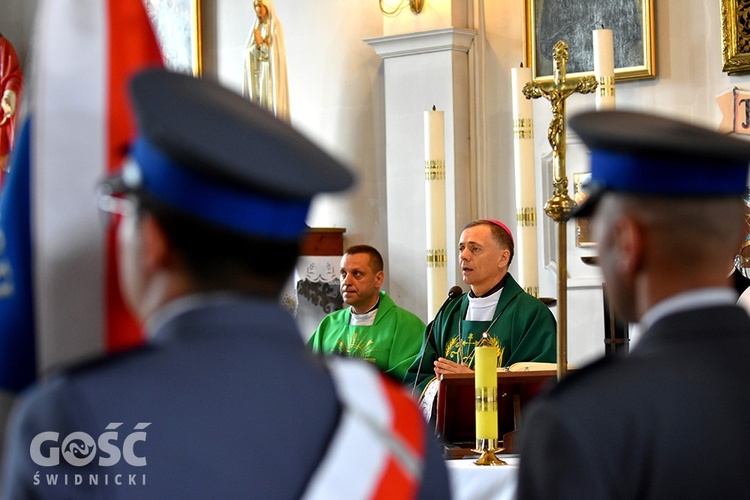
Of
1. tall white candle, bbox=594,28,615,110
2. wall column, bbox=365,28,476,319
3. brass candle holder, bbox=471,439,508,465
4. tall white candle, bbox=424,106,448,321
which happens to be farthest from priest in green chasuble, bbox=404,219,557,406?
wall column, bbox=365,28,476,319

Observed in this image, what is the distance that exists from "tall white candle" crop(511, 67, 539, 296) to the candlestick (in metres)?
2.29

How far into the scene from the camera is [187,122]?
1363mm

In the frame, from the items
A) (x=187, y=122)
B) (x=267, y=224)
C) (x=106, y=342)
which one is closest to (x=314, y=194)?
(x=267, y=224)

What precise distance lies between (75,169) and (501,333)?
4302 millimetres

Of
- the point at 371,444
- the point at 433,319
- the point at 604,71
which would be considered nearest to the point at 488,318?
the point at 433,319

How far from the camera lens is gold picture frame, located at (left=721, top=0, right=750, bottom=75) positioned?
8.05 m

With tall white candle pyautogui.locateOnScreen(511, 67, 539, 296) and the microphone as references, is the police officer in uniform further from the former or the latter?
tall white candle pyautogui.locateOnScreen(511, 67, 539, 296)

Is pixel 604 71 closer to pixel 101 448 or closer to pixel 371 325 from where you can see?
pixel 371 325

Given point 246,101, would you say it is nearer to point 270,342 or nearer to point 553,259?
point 270,342

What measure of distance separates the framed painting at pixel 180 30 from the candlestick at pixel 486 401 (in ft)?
24.7

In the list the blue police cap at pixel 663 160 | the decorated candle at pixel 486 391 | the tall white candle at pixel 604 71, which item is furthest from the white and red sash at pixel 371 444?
the tall white candle at pixel 604 71

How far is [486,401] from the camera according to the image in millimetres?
3695

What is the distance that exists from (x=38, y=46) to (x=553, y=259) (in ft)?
23.4

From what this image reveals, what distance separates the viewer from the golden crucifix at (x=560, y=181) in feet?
11.6
